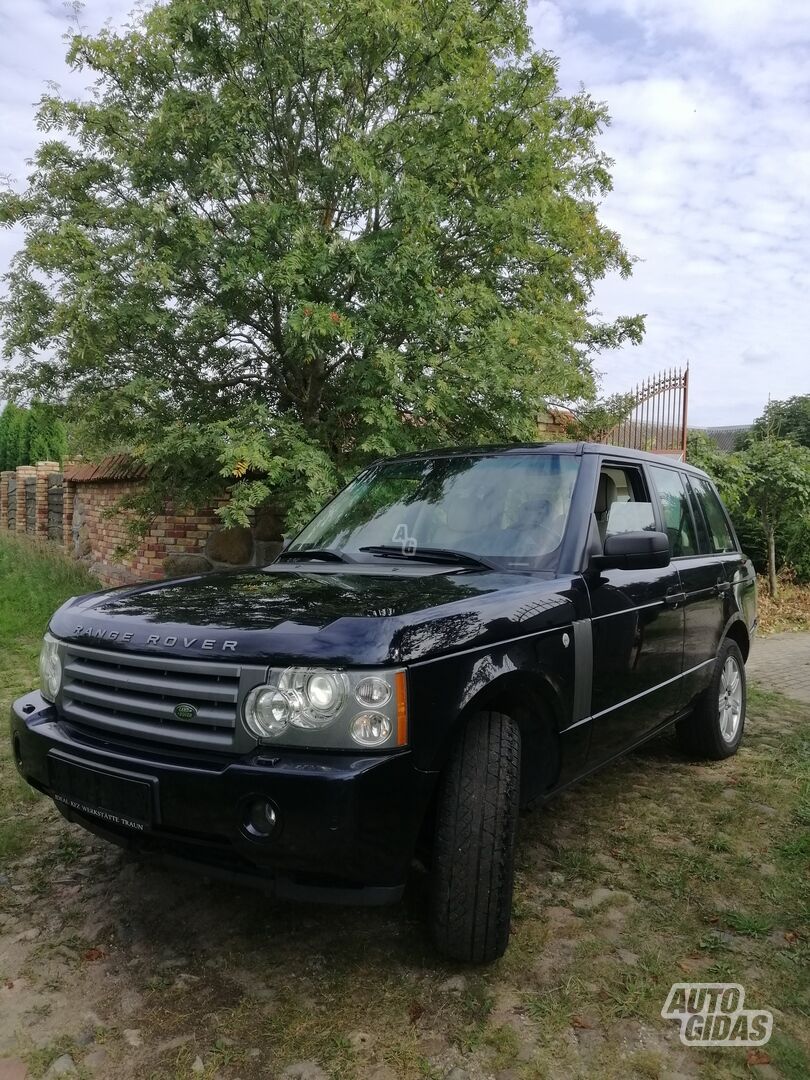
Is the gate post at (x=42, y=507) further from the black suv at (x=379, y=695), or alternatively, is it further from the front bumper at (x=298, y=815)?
the front bumper at (x=298, y=815)

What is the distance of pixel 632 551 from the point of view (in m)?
3.08

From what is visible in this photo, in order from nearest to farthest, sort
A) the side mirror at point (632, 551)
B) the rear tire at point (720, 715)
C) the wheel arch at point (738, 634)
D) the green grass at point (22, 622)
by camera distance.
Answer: the side mirror at point (632, 551)
the green grass at point (22, 622)
the rear tire at point (720, 715)
the wheel arch at point (738, 634)

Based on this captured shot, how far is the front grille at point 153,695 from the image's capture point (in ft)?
7.42

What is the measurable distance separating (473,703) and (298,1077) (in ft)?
3.52

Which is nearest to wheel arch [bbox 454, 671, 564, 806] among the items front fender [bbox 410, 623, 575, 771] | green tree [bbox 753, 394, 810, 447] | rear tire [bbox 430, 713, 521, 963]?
front fender [bbox 410, 623, 575, 771]

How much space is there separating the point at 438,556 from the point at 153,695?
125cm

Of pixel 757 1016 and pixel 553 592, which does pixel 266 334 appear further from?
pixel 757 1016

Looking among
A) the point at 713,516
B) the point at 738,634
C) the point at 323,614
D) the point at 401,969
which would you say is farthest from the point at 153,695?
the point at 738,634

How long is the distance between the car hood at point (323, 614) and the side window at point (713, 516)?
212 cm

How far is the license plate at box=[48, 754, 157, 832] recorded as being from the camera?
91.1 inches

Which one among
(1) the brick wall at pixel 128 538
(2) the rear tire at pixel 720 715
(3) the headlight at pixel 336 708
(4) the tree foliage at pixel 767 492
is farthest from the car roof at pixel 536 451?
(4) the tree foliage at pixel 767 492

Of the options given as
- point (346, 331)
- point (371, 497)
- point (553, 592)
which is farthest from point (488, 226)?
point (553, 592)

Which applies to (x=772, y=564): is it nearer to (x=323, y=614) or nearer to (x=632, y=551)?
(x=632, y=551)

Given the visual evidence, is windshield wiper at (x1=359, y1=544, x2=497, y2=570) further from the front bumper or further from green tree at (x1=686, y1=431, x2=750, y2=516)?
green tree at (x1=686, y1=431, x2=750, y2=516)
